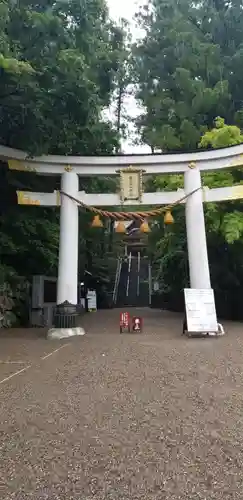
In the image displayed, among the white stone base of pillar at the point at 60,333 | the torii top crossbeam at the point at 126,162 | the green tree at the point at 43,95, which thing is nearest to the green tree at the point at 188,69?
the green tree at the point at 43,95

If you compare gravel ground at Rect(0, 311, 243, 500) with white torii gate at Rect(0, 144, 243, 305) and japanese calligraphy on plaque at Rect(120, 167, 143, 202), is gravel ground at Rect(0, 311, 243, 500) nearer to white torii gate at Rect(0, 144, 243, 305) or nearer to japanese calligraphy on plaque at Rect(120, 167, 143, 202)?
white torii gate at Rect(0, 144, 243, 305)

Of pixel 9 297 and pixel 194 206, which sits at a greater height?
pixel 194 206

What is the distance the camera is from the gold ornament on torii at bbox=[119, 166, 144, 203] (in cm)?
977

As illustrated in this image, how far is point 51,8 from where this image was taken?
28.2 ft

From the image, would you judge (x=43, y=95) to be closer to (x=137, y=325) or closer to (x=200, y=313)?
(x=200, y=313)

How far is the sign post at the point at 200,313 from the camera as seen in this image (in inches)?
327

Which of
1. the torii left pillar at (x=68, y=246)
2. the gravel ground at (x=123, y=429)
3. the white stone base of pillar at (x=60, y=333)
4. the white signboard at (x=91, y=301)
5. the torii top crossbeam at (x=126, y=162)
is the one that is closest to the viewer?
the gravel ground at (x=123, y=429)

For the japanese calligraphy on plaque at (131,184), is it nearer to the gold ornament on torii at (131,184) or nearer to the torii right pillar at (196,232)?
the gold ornament on torii at (131,184)

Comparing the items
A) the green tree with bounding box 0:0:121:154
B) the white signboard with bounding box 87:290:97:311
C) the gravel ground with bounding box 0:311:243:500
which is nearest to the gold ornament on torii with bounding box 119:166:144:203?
the green tree with bounding box 0:0:121:154

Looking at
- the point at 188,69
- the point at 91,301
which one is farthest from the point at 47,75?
the point at 91,301

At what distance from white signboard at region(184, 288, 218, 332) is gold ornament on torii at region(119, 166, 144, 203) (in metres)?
2.75

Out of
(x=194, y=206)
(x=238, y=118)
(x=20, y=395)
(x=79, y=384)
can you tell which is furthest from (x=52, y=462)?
(x=238, y=118)

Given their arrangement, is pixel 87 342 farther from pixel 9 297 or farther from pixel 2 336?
pixel 9 297

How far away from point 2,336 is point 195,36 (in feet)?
47.6
